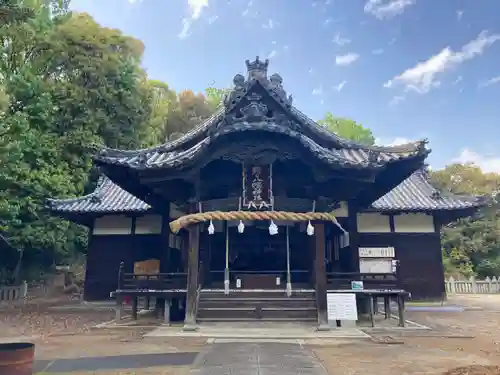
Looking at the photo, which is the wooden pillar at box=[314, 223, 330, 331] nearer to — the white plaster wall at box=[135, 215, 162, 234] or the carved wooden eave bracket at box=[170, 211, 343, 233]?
the carved wooden eave bracket at box=[170, 211, 343, 233]

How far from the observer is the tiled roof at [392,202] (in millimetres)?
18734

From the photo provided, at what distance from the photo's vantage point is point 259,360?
7.82 m

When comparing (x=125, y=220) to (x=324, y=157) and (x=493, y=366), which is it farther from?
(x=493, y=366)

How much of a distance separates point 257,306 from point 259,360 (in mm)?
4887

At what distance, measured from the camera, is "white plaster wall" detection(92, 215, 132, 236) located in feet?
65.8

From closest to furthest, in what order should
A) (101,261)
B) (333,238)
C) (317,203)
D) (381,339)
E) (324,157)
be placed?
(381,339) → (324,157) → (317,203) → (333,238) → (101,261)

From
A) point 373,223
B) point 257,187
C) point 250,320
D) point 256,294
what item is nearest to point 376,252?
point 373,223

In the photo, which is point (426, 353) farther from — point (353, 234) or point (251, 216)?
point (353, 234)

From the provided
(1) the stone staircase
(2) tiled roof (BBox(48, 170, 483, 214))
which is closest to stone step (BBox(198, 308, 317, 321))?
(1) the stone staircase

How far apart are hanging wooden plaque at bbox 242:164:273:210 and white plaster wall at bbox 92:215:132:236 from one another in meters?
9.12

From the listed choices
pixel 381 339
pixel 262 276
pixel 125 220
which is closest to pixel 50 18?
pixel 125 220

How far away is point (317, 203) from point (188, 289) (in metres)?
4.92

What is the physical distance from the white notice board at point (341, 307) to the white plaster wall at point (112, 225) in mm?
11663

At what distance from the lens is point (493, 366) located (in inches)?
289
